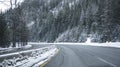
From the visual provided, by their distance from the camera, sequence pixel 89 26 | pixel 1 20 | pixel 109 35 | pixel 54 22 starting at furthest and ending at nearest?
1. pixel 54 22
2. pixel 89 26
3. pixel 109 35
4. pixel 1 20

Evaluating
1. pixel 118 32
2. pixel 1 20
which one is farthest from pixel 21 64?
pixel 118 32

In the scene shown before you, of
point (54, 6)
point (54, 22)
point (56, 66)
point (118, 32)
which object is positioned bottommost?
point (56, 66)

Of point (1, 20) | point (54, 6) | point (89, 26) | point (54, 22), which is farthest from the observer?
point (54, 6)

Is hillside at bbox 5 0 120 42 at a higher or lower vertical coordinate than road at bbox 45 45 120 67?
higher

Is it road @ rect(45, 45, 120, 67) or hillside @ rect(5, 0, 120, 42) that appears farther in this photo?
hillside @ rect(5, 0, 120, 42)

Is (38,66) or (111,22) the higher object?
(111,22)

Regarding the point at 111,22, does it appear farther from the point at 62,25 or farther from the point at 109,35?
the point at 62,25

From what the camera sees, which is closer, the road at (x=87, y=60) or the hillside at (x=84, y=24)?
the road at (x=87, y=60)

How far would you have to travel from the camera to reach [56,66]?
14047 mm

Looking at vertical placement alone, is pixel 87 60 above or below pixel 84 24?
below

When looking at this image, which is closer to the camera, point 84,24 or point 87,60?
point 87,60

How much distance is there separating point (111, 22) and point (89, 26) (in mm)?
A: 23637

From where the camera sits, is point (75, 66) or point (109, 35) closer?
point (75, 66)

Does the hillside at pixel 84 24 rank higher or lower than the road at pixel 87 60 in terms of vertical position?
higher
